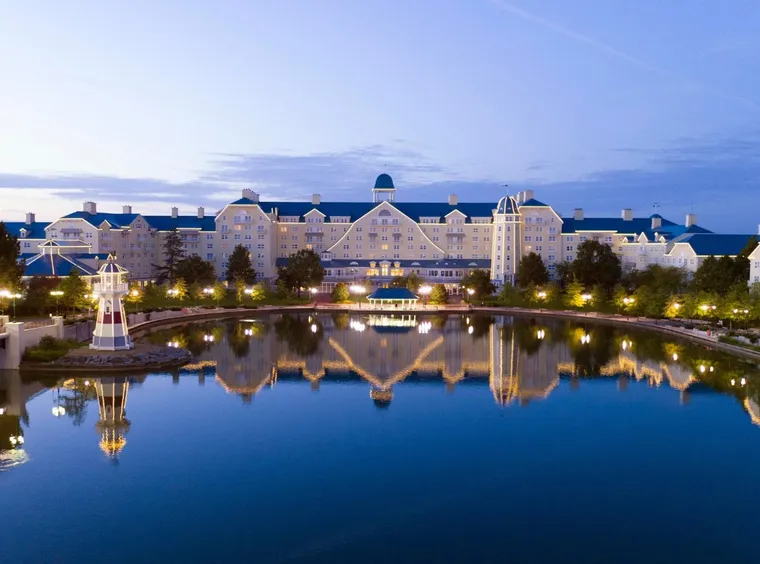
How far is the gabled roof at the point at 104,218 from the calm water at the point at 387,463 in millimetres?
41417

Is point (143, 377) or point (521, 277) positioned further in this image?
point (521, 277)

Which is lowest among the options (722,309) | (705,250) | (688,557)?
(688,557)

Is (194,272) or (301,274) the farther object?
(301,274)

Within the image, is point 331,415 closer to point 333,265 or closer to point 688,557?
point 688,557

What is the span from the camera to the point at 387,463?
19.8m

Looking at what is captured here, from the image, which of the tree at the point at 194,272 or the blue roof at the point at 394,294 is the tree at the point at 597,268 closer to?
the blue roof at the point at 394,294

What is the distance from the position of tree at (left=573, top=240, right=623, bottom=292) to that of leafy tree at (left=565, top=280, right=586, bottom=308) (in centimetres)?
341

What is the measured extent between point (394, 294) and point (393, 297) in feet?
1.34

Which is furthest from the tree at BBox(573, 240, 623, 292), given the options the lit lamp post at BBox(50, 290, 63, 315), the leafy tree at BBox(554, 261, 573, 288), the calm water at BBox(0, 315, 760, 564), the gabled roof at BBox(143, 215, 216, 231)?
the lit lamp post at BBox(50, 290, 63, 315)

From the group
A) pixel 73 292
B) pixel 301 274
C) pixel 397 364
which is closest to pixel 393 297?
pixel 301 274

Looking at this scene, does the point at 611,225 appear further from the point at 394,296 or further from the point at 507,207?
the point at 394,296

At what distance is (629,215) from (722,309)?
37737mm

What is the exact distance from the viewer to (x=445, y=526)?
15.6 metres

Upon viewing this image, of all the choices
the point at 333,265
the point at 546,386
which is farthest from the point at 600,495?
the point at 333,265
